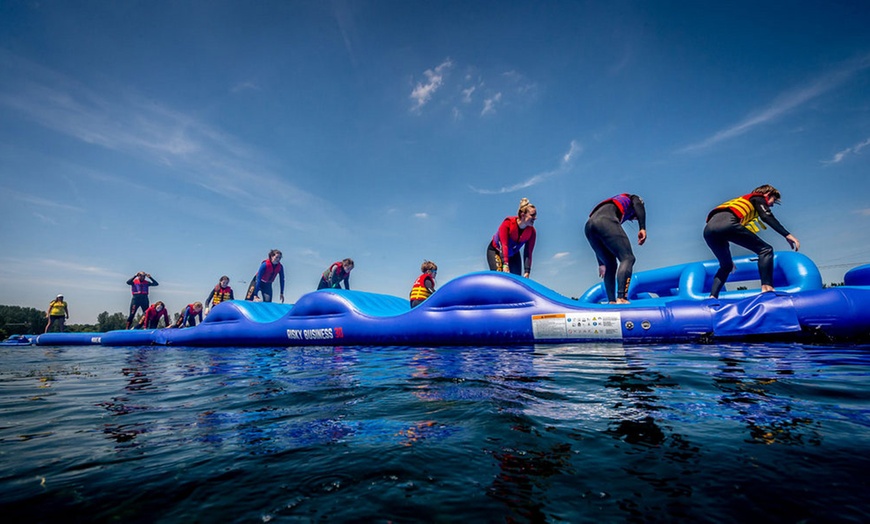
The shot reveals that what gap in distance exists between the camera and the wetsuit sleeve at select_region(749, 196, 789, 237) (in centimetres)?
419

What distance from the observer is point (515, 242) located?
5.77 metres

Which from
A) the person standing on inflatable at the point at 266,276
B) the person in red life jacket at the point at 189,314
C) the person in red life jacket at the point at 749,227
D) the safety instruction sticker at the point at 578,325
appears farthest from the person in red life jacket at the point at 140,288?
the person in red life jacket at the point at 749,227

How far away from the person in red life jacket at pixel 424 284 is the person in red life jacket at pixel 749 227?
421 centimetres

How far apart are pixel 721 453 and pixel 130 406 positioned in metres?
2.62

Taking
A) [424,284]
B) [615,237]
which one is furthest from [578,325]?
[424,284]

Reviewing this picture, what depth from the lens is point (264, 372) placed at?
3.14 m

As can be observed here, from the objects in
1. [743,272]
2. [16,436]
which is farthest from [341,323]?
[743,272]

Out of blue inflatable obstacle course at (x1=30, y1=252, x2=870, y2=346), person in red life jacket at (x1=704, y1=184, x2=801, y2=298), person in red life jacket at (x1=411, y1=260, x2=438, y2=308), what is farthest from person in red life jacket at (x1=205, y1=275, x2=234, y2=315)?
person in red life jacket at (x1=704, y1=184, x2=801, y2=298)

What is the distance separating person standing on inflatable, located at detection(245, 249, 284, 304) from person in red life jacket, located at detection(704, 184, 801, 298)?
9087 millimetres

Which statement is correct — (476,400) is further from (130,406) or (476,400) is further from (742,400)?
(130,406)

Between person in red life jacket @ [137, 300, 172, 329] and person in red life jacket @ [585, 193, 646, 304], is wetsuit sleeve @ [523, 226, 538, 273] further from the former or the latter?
person in red life jacket @ [137, 300, 172, 329]

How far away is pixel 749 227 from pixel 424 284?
475 cm

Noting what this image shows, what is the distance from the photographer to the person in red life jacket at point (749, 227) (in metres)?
4.19

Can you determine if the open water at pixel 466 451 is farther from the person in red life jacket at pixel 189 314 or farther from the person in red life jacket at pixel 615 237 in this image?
the person in red life jacket at pixel 189 314
